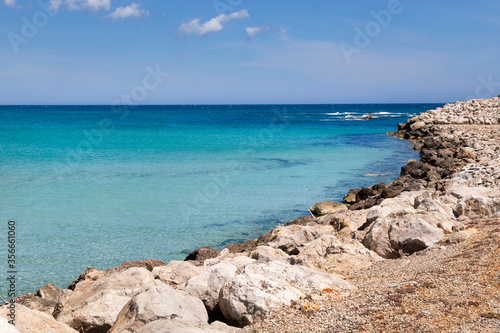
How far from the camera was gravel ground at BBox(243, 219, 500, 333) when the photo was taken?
13.6 feet

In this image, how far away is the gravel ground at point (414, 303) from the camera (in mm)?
4148

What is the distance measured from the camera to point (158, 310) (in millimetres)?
4500

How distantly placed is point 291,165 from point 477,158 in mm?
9043

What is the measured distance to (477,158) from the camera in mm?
19656

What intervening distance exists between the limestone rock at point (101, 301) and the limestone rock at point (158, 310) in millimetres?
433

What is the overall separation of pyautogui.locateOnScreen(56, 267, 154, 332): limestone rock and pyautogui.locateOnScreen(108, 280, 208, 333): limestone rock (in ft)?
1.42

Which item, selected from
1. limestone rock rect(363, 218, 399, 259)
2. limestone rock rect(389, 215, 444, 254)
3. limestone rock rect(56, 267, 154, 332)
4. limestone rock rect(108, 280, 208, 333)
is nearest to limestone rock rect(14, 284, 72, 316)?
limestone rock rect(56, 267, 154, 332)

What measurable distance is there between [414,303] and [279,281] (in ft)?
5.03

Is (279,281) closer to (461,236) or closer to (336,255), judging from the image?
(336,255)

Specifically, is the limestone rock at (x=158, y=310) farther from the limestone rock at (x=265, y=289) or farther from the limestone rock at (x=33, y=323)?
the limestone rock at (x=33, y=323)

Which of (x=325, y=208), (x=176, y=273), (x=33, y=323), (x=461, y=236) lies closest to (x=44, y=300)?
(x=176, y=273)

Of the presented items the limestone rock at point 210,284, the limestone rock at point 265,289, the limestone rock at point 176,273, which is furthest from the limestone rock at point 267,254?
the limestone rock at point 265,289
